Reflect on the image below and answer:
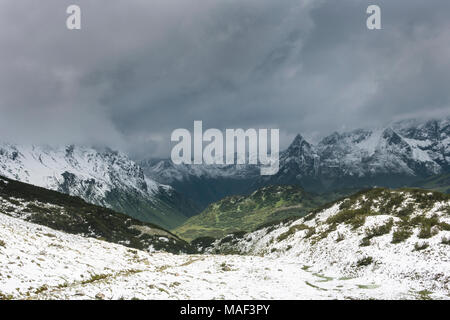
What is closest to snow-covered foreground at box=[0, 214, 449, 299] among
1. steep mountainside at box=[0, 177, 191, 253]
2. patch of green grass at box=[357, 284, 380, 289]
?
Result: patch of green grass at box=[357, 284, 380, 289]

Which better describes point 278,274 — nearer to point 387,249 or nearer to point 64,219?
point 387,249

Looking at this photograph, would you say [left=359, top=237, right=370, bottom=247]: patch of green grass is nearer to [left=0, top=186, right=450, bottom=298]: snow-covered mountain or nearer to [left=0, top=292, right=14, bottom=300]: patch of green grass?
[left=0, top=186, right=450, bottom=298]: snow-covered mountain

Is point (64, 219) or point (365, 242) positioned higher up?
point (365, 242)

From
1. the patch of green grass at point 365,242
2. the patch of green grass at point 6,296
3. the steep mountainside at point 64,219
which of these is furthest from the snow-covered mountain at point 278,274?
the steep mountainside at point 64,219

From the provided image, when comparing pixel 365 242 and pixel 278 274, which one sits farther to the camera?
pixel 365 242

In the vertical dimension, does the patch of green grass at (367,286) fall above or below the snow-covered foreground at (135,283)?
below

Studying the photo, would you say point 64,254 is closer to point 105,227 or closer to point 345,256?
point 345,256

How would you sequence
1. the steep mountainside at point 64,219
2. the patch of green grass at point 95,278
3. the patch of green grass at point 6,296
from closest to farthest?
1. the patch of green grass at point 6,296
2. the patch of green grass at point 95,278
3. the steep mountainside at point 64,219

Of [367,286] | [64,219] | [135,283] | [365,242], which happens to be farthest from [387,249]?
[64,219]

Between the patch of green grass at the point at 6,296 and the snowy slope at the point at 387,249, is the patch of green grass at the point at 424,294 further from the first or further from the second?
the patch of green grass at the point at 6,296

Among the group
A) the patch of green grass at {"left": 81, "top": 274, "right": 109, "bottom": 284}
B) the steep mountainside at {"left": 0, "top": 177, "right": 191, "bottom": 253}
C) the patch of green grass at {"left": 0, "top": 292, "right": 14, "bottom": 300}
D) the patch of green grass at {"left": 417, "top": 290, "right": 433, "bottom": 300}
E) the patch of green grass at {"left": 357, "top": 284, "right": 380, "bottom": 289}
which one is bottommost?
the steep mountainside at {"left": 0, "top": 177, "right": 191, "bottom": 253}

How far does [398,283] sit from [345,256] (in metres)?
12.7

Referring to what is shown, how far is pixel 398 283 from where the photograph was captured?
1198 inches
